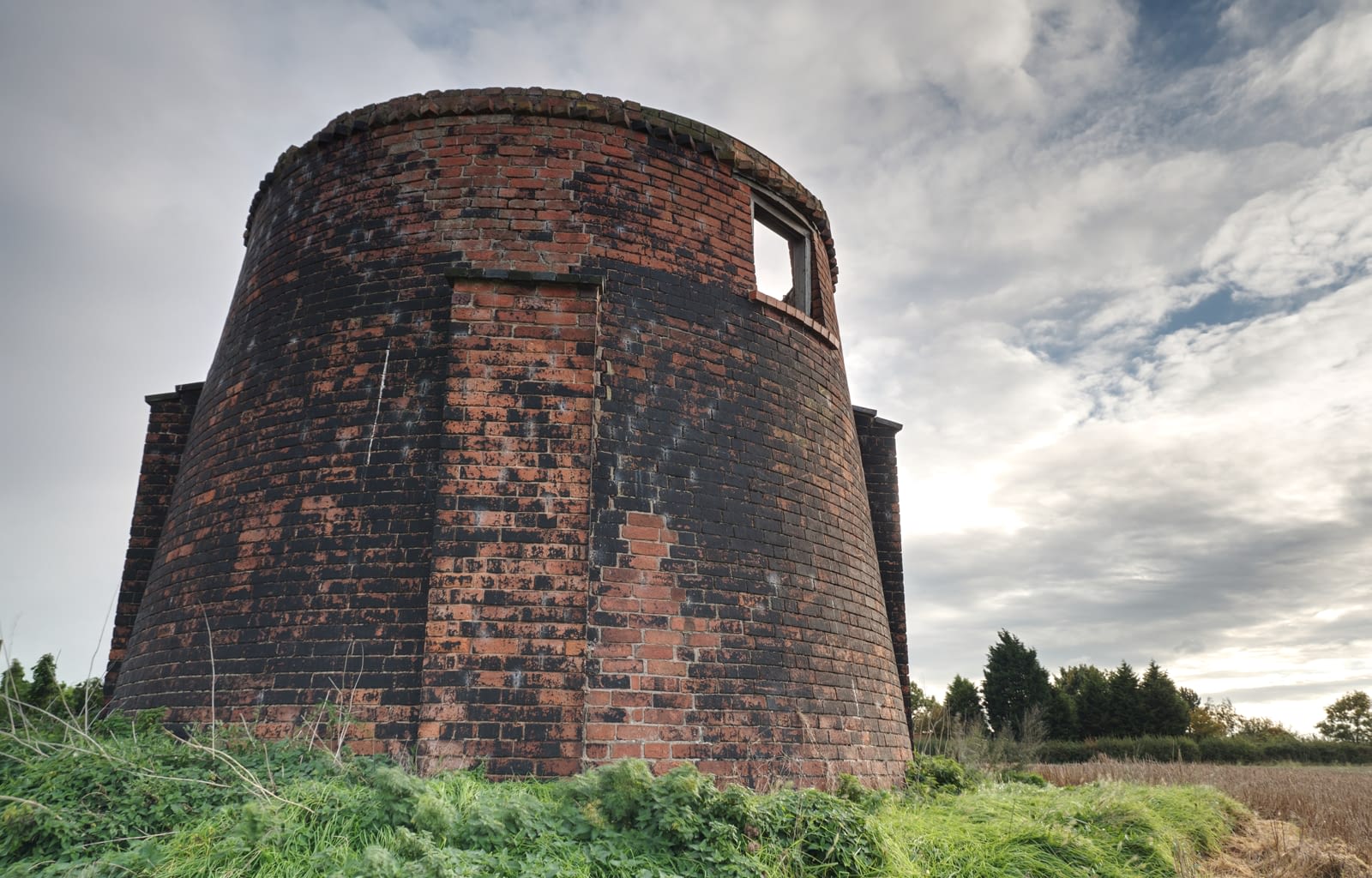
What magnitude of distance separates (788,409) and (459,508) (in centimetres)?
290

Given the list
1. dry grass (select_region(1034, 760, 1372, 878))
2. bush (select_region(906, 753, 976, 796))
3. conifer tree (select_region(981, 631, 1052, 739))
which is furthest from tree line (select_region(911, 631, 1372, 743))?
bush (select_region(906, 753, 976, 796))

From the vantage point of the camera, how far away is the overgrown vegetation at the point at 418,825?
345cm

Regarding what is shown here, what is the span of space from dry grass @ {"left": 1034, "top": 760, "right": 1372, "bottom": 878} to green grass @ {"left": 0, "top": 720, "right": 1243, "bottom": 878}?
81.3 inches

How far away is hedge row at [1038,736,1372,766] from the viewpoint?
872 inches

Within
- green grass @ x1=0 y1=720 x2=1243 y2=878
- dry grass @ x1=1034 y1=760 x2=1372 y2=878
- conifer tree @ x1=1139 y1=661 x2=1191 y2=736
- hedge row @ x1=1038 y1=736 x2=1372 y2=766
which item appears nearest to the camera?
green grass @ x1=0 y1=720 x2=1243 y2=878

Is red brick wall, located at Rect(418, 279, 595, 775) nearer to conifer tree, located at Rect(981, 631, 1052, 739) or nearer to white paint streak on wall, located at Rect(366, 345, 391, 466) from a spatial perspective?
white paint streak on wall, located at Rect(366, 345, 391, 466)

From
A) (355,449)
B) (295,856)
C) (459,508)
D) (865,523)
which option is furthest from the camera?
(865,523)

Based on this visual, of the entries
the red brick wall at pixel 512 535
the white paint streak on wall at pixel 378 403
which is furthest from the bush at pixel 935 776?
the white paint streak on wall at pixel 378 403

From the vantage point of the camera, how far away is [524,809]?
12.3ft

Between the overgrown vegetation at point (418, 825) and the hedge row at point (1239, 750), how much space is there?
20071mm

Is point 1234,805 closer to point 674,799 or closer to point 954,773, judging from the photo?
point 954,773

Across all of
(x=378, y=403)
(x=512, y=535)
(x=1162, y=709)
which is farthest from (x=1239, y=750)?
(x=378, y=403)

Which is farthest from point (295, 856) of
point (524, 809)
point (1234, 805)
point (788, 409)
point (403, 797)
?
point (1234, 805)

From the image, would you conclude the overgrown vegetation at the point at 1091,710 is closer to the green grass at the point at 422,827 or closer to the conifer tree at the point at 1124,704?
the conifer tree at the point at 1124,704
